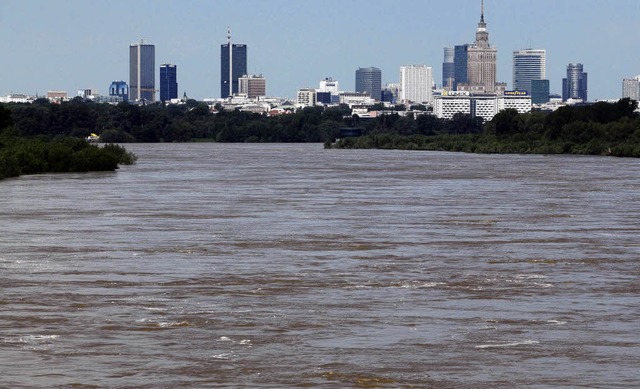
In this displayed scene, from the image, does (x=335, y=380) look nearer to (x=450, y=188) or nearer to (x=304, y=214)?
(x=304, y=214)

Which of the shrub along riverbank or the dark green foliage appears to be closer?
the shrub along riverbank

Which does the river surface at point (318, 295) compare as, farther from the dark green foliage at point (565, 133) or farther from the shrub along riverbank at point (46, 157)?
the dark green foliage at point (565, 133)

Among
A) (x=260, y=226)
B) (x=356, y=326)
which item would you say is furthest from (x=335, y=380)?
(x=260, y=226)

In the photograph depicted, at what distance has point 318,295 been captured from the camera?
71.2ft

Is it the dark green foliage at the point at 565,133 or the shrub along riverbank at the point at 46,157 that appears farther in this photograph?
the dark green foliage at the point at 565,133

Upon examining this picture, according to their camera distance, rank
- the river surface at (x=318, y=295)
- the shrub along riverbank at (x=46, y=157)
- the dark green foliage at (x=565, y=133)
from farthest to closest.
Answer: the dark green foliage at (x=565, y=133)
the shrub along riverbank at (x=46, y=157)
the river surface at (x=318, y=295)

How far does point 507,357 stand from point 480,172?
2465 inches

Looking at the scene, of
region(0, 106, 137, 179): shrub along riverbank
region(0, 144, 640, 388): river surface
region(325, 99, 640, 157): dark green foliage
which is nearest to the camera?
region(0, 144, 640, 388): river surface

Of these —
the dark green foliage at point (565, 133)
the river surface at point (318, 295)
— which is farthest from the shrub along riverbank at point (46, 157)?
the dark green foliage at point (565, 133)

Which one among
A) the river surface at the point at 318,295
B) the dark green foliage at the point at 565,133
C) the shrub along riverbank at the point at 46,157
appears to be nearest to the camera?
the river surface at the point at 318,295

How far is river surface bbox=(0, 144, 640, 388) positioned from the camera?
51.1 feet

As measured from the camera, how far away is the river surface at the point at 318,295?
51.1ft

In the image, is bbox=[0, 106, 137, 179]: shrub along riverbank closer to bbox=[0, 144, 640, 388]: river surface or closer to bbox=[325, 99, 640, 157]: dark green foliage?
bbox=[0, 144, 640, 388]: river surface

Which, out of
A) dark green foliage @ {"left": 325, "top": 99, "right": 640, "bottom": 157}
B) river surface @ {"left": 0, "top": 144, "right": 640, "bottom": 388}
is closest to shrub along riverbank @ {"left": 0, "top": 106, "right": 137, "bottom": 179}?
river surface @ {"left": 0, "top": 144, "right": 640, "bottom": 388}
